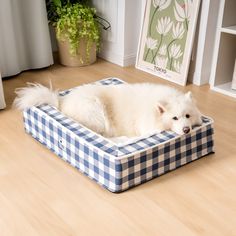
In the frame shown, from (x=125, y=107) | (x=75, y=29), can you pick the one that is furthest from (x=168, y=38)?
(x=125, y=107)

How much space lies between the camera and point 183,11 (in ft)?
9.33

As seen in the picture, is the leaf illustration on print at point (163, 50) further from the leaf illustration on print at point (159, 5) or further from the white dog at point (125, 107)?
the white dog at point (125, 107)

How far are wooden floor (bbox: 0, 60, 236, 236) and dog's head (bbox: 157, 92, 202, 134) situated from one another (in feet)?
0.75

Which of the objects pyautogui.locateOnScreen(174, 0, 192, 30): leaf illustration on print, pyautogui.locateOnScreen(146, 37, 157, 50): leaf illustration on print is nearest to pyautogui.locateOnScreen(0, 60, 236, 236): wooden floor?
pyautogui.locateOnScreen(174, 0, 192, 30): leaf illustration on print

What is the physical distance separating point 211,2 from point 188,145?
1267mm

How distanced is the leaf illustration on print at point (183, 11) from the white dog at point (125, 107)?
1.03m

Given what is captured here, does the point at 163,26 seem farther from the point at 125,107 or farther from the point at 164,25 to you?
the point at 125,107

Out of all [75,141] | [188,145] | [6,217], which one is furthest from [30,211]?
[188,145]

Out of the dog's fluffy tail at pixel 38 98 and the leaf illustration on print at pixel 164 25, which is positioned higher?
the leaf illustration on print at pixel 164 25

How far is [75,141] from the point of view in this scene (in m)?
1.81

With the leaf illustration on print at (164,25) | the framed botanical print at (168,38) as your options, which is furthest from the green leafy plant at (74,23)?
the leaf illustration on print at (164,25)

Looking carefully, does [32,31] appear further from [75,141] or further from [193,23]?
[75,141]

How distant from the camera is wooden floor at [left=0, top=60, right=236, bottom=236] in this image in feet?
4.97

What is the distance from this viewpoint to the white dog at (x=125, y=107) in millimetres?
1840
